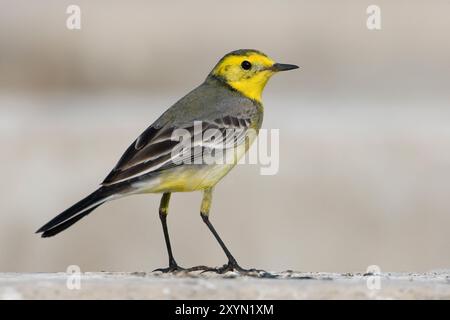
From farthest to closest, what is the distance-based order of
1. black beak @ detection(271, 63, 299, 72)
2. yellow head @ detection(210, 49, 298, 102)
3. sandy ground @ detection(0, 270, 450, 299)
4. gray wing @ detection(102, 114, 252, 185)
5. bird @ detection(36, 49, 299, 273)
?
yellow head @ detection(210, 49, 298, 102)
black beak @ detection(271, 63, 299, 72)
gray wing @ detection(102, 114, 252, 185)
bird @ detection(36, 49, 299, 273)
sandy ground @ detection(0, 270, 450, 299)

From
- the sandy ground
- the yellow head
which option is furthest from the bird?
the sandy ground

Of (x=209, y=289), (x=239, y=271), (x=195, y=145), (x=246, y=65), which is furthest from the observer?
(x=246, y=65)

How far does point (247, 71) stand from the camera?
9922 mm

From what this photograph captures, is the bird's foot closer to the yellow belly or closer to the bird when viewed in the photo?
the bird

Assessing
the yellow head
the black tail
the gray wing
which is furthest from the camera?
the yellow head

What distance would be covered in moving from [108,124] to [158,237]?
2047mm

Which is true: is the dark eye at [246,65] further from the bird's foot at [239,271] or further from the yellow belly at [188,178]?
the bird's foot at [239,271]

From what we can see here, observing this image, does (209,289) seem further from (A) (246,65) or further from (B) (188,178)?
(A) (246,65)

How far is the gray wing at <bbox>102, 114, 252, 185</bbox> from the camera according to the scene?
868 centimetres

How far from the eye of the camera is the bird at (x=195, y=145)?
8539mm

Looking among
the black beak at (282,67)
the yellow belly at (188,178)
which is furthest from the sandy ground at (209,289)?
the black beak at (282,67)

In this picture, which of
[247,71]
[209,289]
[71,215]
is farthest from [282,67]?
[209,289]

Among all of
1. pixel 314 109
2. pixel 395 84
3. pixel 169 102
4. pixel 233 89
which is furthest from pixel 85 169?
pixel 233 89

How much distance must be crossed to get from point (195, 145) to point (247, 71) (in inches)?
A: 43.0
